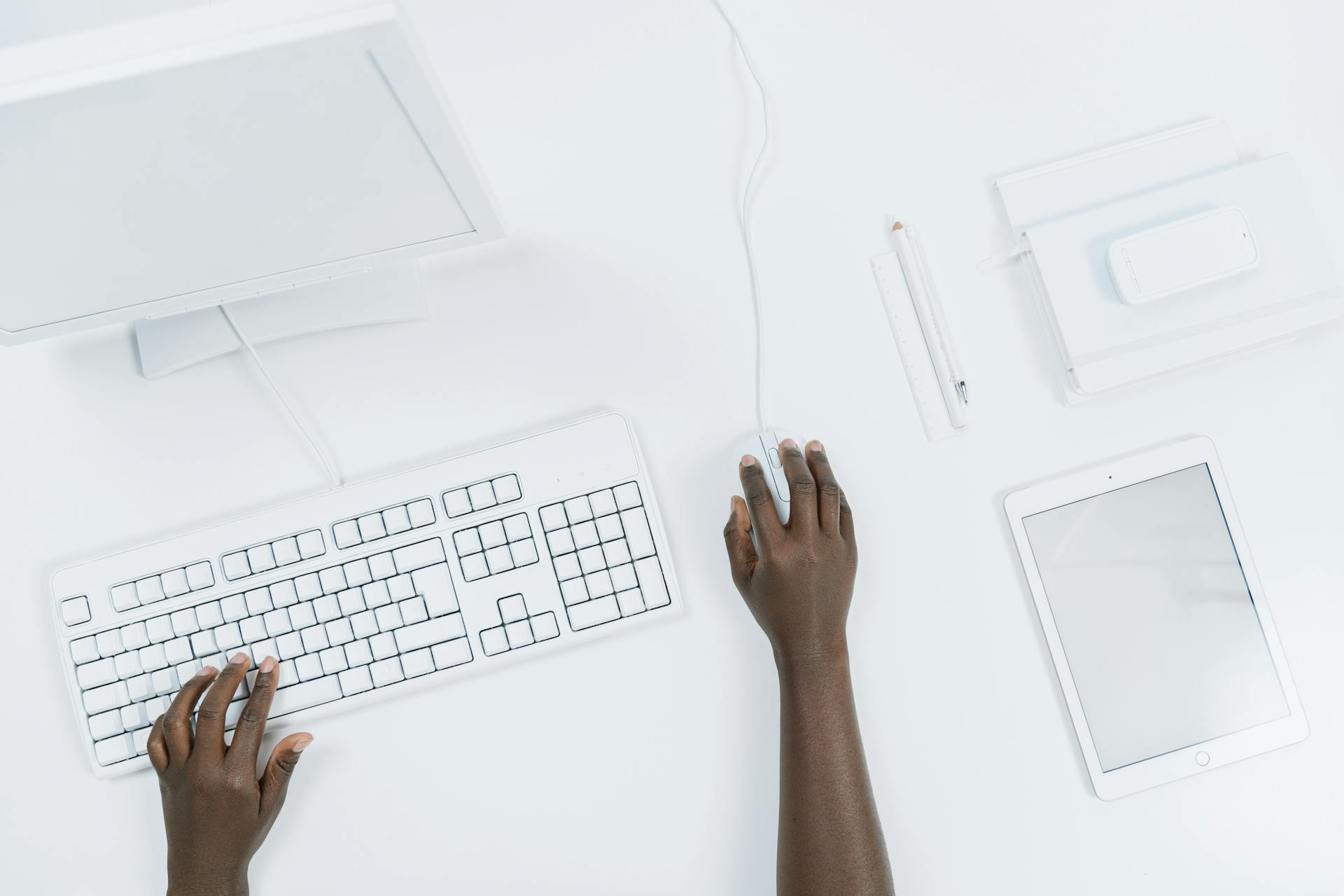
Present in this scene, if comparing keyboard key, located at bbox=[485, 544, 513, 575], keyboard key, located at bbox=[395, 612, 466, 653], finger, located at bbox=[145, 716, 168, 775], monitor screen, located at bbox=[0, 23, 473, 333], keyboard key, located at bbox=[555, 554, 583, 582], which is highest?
monitor screen, located at bbox=[0, 23, 473, 333]

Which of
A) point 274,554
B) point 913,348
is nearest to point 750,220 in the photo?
point 913,348

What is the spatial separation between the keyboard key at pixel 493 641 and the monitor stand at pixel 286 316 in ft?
0.91

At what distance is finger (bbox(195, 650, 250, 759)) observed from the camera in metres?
0.72

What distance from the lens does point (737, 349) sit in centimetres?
78

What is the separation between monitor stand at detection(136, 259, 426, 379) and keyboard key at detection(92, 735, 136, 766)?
0.32 m

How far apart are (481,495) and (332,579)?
0.47ft

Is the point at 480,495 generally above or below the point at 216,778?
above

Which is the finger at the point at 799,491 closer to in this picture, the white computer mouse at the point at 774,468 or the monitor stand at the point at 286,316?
the white computer mouse at the point at 774,468

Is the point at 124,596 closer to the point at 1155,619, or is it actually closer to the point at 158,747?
the point at 158,747

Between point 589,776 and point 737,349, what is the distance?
0.40m

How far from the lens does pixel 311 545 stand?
0.73 m

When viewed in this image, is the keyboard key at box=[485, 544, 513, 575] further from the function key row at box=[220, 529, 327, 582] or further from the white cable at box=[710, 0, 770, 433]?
the white cable at box=[710, 0, 770, 433]

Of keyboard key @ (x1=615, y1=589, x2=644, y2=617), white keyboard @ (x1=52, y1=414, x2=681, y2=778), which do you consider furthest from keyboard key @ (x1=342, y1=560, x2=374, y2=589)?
keyboard key @ (x1=615, y1=589, x2=644, y2=617)

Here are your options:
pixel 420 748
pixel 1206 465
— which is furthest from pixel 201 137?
pixel 1206 465
